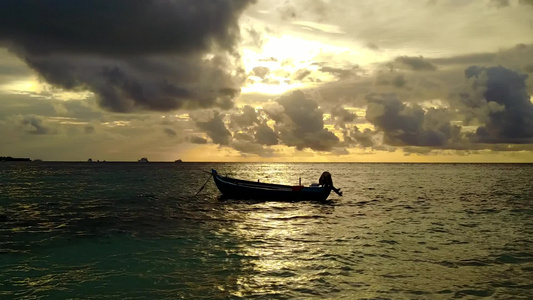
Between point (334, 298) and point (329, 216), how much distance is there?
63.7 feet

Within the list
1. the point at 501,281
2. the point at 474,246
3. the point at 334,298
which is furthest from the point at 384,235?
the point at 334,298

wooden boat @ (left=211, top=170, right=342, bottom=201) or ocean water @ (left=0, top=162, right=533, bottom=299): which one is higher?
wooden boat @ (left=211, top=170, right=342, bottom=201)

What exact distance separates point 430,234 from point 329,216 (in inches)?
376

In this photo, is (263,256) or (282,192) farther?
(282,192)

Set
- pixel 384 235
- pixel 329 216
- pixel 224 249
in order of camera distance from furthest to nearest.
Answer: pixel 329 216
pixel 384 235
pixel 224 249

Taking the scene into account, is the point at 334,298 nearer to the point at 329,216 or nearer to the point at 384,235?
the point at 384,235

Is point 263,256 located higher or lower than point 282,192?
lower

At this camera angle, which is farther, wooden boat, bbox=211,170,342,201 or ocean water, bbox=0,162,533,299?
wooden boat, bbox=211,170,342,201

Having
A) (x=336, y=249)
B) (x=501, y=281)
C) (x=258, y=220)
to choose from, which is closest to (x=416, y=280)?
(x=501, y=281)

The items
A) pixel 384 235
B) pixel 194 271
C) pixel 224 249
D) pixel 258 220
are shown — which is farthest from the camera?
pixel 258 220

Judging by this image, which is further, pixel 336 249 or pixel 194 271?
pixel 336 249

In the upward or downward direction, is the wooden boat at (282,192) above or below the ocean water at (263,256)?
above

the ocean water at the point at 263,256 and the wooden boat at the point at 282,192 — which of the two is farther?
the wooden boat at the point at 282,192

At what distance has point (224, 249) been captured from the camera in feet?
59.1
